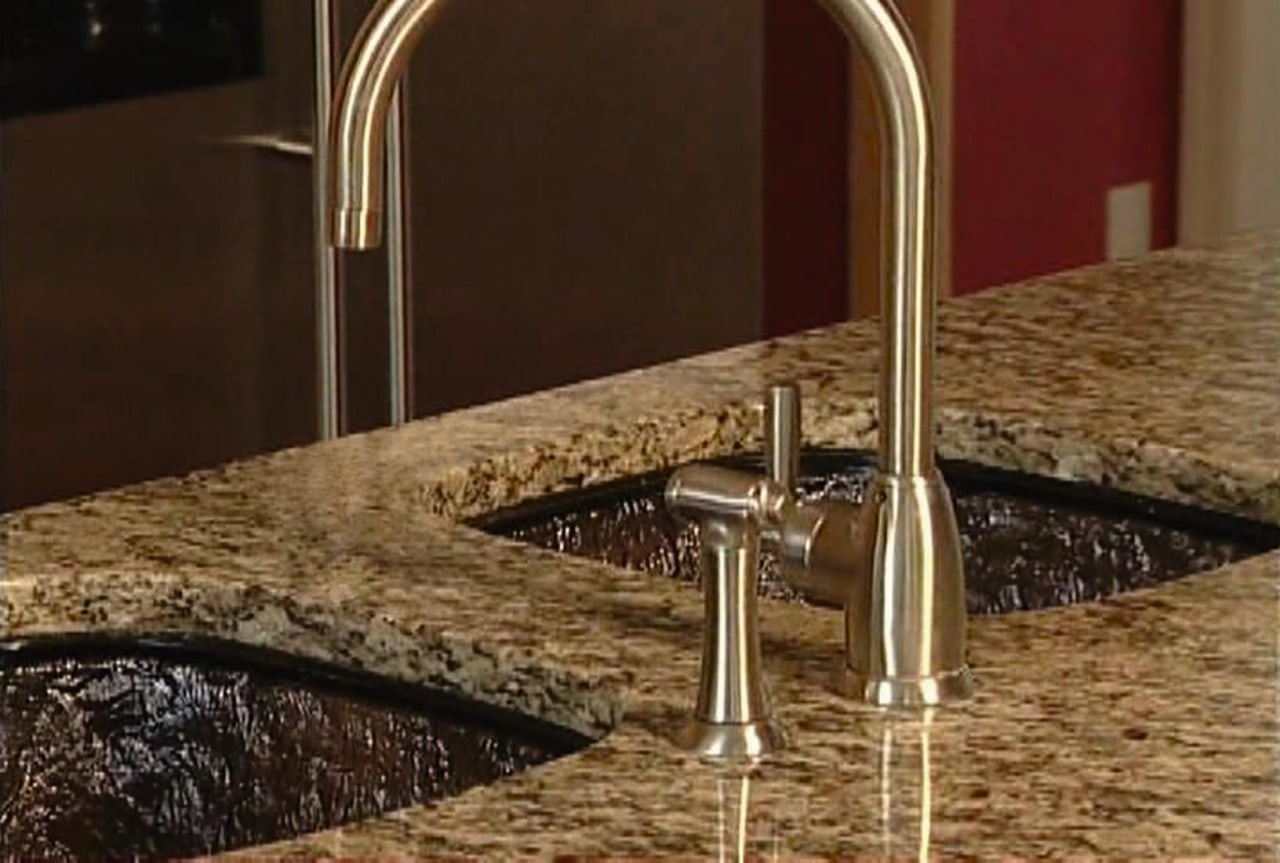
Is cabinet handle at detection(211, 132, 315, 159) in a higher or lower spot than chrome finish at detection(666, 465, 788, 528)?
higher

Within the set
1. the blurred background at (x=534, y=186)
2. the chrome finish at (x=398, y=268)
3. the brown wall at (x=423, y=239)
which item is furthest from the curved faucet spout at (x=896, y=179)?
the chrome finish at (x=398, y=268)

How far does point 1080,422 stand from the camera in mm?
1865

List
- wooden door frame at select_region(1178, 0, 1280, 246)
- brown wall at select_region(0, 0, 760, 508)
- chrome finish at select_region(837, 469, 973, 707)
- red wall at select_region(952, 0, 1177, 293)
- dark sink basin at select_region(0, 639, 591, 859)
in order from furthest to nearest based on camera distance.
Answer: wooden door frame at select_region(1178, 0, 1280, 246), red wall at select_region(952, 0, 1177, 293), brown wall at select_region(0, 0, 760, 508), dark sink basin at select_region(0, 639, 591, 859), chrome finish at select_region(837, 469, 973, 707)

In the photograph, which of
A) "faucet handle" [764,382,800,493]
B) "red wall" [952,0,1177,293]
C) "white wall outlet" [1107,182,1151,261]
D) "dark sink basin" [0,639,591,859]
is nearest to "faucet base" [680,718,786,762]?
"faucet handle" [764,382,800,493]

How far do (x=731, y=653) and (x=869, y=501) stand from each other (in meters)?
0.12

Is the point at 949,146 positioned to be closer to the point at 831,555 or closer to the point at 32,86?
the point at 32,86

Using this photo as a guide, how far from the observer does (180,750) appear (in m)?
1.62

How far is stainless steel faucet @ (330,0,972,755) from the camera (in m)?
1.30

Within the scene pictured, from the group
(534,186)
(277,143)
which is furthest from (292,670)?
(534,186)

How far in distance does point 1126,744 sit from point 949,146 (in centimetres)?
A: 247

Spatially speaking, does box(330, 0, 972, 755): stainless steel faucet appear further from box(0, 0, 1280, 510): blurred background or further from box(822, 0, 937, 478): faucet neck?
box(0, 0, 1280, 510): blurred background

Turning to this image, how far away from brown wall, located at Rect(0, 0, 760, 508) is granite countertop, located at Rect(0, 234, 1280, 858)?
88 centimetres

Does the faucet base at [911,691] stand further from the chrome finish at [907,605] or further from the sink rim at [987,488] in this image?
the sink rim at [987,488]

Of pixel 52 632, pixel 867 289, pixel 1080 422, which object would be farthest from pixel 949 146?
pixel 52 632
